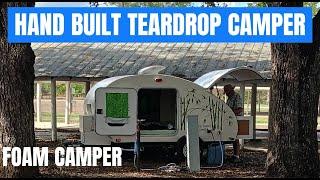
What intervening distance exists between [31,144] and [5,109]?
72 cm

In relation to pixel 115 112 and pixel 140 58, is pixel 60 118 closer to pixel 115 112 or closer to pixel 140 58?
pixel 140 58

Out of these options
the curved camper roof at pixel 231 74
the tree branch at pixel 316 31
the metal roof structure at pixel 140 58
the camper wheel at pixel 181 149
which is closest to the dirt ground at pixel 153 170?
the camper wheel at pixel 181 149

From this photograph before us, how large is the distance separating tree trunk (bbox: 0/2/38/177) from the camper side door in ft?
11.9

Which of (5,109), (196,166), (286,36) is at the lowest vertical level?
(196,166)

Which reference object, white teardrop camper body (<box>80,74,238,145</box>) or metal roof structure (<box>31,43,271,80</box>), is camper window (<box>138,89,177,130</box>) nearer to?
white teardrop camper body (<box>80,74,238,145</box>)

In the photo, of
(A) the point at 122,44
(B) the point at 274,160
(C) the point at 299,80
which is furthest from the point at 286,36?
(A) the point at 122,44

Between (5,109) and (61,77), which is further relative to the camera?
(61,77)

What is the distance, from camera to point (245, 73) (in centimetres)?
1433

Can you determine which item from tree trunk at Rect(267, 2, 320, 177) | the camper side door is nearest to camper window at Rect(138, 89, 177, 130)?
the camper side door

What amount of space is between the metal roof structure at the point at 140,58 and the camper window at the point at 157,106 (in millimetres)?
2902

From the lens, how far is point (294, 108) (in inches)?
347

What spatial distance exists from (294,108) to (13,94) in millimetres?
4465

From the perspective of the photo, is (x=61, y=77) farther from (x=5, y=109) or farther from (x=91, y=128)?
(x=5, y=109)

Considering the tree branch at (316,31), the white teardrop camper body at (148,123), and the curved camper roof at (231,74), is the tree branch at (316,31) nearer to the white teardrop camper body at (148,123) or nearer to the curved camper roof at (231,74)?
the curved camper roof at (231,74)
